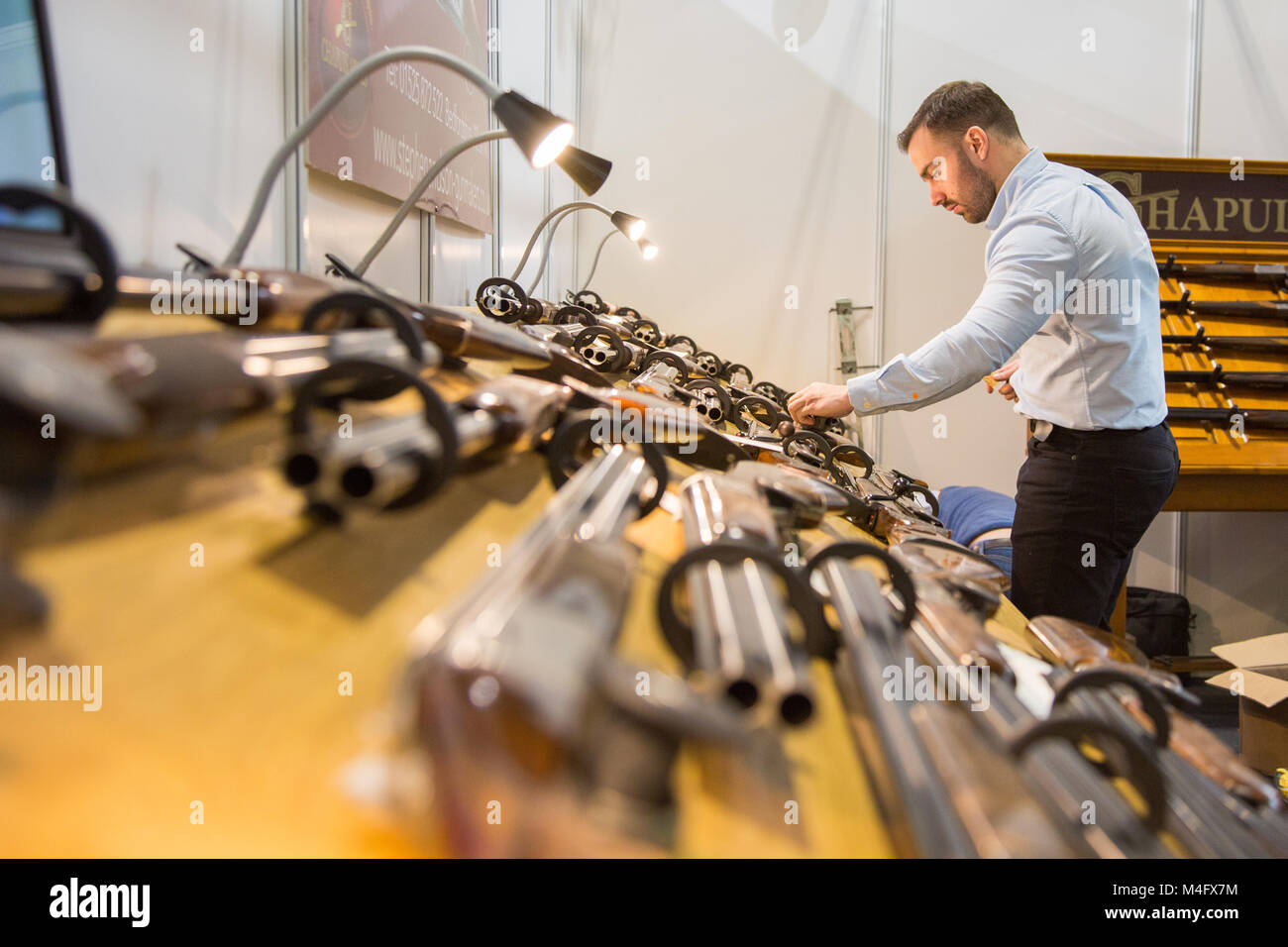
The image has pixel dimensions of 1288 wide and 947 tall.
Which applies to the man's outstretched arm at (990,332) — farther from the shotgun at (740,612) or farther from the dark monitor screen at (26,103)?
the dark monitor screen at (26,103)

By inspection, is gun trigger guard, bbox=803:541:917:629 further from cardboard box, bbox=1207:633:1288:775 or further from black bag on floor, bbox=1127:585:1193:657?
black bag on floor, bbox=1127:585:1193:657

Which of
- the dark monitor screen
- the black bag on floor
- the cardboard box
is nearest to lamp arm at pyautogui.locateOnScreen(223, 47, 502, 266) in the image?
the dark monitor screen

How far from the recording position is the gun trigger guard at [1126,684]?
2.26ft

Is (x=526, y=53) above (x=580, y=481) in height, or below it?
above

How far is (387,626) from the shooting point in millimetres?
494

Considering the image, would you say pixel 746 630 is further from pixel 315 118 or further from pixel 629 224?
pixel 629 224

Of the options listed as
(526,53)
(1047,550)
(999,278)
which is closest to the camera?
(999,278)

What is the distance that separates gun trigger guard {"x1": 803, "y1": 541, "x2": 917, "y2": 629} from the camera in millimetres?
757

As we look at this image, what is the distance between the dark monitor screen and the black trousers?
7.37ft

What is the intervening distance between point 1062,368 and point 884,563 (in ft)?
5.36

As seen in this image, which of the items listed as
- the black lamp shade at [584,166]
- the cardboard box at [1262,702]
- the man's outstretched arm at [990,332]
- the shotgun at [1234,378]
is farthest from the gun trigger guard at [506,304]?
the shotgun at [1234,378]
